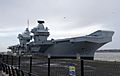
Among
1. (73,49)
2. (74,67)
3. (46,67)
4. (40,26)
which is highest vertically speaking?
(40,26)

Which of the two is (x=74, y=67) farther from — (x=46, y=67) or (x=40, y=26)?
(x=40, y=26)

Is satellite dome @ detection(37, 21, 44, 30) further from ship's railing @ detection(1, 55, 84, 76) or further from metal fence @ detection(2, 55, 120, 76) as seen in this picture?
metal fence @ detection(2, 55, 120, 76)

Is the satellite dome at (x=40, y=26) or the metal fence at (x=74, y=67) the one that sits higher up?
the satellite dome at (x=40, y=26)

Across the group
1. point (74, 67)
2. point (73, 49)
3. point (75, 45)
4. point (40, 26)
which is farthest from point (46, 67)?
point (40, 26)

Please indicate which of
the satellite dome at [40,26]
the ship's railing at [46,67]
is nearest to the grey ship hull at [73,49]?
the satellite dome at [40,26]

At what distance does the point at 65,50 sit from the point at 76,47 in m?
4.16

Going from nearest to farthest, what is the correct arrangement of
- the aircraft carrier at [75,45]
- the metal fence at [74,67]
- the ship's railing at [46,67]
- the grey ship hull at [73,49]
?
the metal fence at [74,67] < the ship's railing at [46,67] < the aircraft carrier at [75,45] < the grey ship hull at [73,49]

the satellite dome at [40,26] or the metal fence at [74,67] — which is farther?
the satellite dome at [40,26]

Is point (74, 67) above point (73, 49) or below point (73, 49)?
above

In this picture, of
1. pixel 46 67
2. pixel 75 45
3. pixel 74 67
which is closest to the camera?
pixel 74 67

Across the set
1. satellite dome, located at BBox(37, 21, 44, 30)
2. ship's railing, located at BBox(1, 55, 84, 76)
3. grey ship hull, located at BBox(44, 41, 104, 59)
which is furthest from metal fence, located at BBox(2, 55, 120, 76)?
satellite dome, located at BBox(37, 21, 44, 30)

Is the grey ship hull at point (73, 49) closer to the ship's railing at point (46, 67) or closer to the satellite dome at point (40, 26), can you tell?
the satellite dome at point (40, 26)

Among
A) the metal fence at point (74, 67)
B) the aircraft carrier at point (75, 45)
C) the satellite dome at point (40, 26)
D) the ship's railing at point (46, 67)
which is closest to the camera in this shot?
the metal fence at point (74, 67)

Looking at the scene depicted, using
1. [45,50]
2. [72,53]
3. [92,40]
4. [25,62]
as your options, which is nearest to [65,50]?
[72,53]
